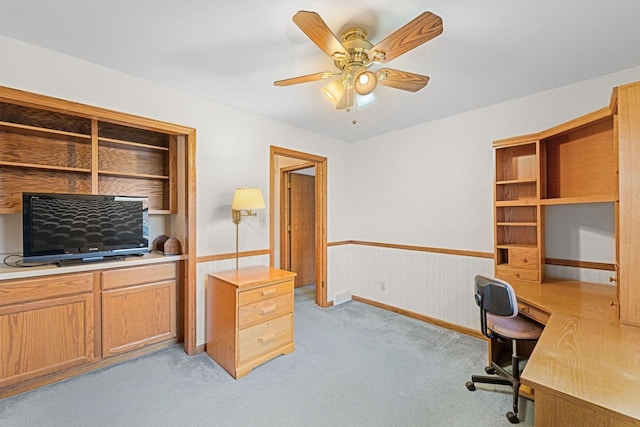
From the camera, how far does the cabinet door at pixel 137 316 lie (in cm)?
238

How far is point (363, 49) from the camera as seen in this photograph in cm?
175

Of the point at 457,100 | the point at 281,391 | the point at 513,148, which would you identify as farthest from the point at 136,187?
the point at 513,148

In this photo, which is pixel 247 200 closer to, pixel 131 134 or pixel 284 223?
pixel 131 134

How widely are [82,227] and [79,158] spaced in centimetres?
66

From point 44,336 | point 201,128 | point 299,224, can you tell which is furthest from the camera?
point 299,224

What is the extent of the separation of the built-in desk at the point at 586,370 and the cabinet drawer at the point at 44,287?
9.47 feet

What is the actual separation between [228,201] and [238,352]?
56.3 inches


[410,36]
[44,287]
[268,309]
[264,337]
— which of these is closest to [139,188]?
[44,287]

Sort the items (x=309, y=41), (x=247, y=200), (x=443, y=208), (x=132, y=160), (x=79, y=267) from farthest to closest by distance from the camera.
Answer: (x=443, y=208), (x=132, y=160), (x=247, y=200), (x=79, y=267), (x=309, y=41)

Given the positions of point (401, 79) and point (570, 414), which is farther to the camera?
point (401, 79)

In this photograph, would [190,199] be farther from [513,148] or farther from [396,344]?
[513,148]

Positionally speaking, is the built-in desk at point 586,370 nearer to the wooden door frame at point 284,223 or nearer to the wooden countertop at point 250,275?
the wooden countertop at point 250,275

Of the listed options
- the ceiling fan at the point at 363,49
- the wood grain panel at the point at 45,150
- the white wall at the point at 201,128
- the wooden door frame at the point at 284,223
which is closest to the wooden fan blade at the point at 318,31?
the ceiling fan at the point at 363,49

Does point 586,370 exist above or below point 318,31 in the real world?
below
